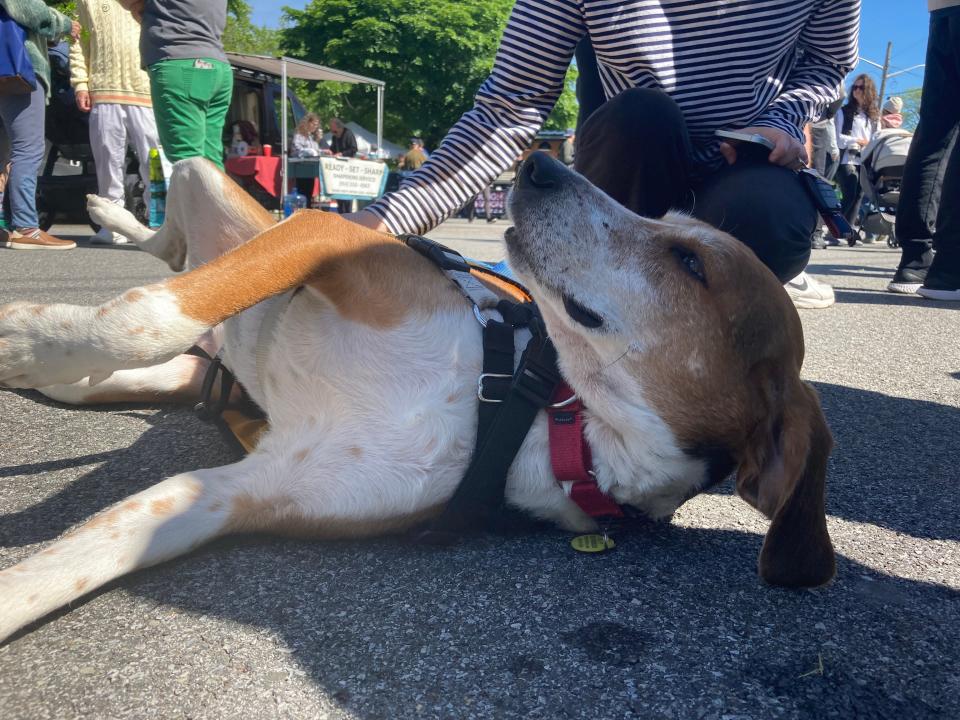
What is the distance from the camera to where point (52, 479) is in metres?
2.18

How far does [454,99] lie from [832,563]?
126ft

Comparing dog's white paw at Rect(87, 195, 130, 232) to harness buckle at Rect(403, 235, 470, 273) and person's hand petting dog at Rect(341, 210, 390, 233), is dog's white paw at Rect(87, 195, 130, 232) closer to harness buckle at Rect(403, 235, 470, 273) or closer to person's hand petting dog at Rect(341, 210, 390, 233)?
person's hand petting dog at Rect(341, 210, 390, 233)

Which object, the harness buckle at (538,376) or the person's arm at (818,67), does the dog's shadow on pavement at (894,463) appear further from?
the person's arm at (818,67)

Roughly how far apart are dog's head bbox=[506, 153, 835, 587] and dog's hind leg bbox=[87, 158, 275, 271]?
1059mm

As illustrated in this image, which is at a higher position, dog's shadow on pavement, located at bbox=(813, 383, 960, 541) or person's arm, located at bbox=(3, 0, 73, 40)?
person's arm, located at bbox=(3, 0, 73, 40)

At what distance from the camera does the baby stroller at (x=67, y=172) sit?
33.0 ft

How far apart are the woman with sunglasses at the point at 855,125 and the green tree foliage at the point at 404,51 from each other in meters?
26.1

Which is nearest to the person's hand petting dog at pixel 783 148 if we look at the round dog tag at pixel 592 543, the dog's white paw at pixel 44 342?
the round dog tag at pixel 592 543

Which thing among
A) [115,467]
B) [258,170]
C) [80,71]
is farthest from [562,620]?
[258,170]

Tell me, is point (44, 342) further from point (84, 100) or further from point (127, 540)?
point (84, 100)

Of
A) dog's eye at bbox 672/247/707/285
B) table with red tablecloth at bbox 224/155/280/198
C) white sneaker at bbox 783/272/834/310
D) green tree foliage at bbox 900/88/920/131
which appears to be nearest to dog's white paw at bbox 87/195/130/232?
dog's eye at bbox 672/247/707/285

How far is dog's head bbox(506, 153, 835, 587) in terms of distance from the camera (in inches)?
76.0

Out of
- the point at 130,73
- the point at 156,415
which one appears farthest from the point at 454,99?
the point at 156,415

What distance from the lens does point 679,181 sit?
3055 millimetres
